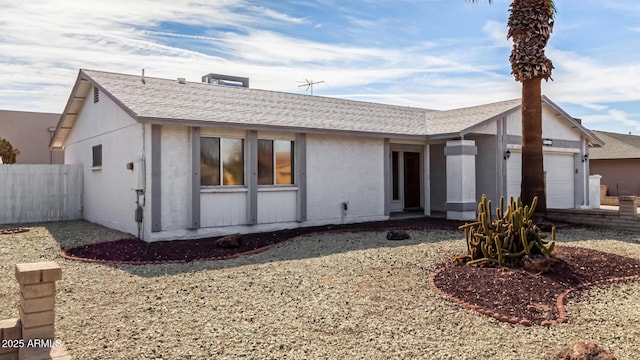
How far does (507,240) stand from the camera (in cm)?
720

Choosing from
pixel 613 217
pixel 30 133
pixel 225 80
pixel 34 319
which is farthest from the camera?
pixel 30 133

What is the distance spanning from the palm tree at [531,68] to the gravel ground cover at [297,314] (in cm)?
630

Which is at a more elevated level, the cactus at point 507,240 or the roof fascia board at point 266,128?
the roof fascia board at point 266,128

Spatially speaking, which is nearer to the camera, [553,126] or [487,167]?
[487,167]

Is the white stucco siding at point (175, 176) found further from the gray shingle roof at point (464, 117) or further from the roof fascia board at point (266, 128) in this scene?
the gray shingle roof at point (464, 117)

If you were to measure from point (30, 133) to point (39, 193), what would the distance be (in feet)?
39.0

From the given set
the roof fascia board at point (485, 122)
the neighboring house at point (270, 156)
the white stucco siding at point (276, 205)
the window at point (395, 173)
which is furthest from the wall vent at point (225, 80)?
the roof fascia board at point (485, 122)

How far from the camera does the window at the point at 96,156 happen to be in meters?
14.2

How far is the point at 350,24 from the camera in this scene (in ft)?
43.7

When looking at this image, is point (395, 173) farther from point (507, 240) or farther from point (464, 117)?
point (507, 240)

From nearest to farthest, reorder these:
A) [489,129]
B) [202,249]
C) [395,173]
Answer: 1. [202,249]
2. [489,129]
3. [395,173]

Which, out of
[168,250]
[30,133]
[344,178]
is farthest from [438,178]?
[30,133]

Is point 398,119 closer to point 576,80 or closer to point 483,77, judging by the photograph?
point 483,77

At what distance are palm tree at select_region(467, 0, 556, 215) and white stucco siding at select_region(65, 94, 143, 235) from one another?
1096 centimetres
